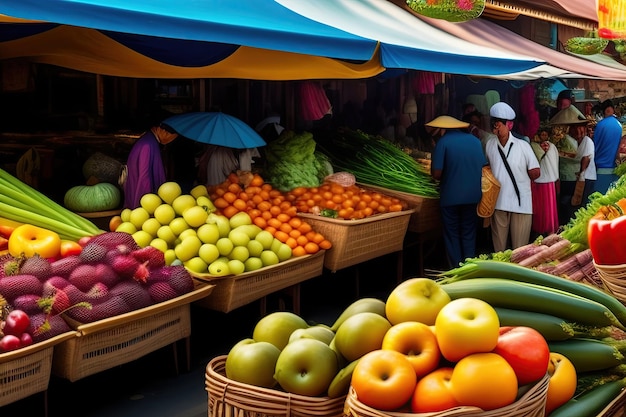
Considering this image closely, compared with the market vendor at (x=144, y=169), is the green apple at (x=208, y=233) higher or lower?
lower

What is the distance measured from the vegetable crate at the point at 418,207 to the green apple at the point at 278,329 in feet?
17.6

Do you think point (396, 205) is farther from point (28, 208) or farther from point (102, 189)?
point (28, 208)

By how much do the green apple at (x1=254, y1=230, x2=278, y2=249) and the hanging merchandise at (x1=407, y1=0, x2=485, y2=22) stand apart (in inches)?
88.6

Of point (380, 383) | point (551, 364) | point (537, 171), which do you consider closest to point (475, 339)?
point (380, 383)

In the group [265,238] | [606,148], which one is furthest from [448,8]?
[606,148]

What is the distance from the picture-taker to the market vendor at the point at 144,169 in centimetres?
600

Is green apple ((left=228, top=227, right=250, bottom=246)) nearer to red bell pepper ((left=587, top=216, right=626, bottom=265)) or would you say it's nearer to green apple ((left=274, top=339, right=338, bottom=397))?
red bell pepper ((left=587, top=216, right=626, bottom=265))

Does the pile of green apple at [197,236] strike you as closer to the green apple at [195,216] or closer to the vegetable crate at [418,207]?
the green apple at [195,216]

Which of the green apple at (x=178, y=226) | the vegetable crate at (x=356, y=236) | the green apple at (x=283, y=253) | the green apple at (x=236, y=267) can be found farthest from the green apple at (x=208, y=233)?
the vegetable crate at (x=356, y=236)

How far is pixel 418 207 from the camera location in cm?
761

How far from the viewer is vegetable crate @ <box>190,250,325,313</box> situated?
5.15 metres

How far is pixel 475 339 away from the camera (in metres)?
1.87

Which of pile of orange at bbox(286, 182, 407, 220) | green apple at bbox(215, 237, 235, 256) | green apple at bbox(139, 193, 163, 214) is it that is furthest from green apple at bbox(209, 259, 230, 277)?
pile of orange at bbox(286, 182, 407, 220)

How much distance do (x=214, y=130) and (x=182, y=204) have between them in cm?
112
